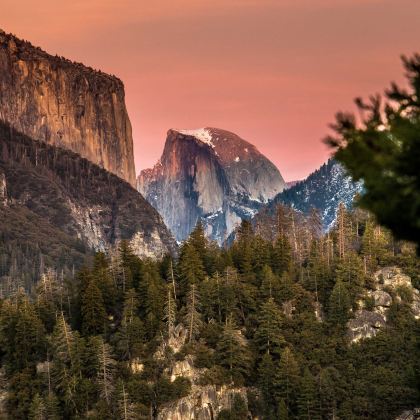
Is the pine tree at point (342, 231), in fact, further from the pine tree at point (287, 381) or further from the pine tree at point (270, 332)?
the pine tree at point (287, 381)

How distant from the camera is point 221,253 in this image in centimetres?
10900

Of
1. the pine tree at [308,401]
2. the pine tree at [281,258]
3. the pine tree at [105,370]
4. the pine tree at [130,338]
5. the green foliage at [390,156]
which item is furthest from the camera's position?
the pine tree at [281,258]

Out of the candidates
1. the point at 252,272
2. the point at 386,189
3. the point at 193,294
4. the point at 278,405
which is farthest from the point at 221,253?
the point at 386,189

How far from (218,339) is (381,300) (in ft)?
86.7

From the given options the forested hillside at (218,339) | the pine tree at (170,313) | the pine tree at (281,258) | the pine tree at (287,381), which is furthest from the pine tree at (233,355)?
the pine tree at (281,258)

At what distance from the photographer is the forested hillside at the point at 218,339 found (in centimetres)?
7881

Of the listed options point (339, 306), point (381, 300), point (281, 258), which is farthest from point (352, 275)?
point (281, 258)

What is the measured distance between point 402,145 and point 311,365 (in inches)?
3079

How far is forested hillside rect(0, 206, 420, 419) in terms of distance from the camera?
259ft

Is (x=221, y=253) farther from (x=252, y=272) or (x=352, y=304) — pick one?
(x=352, y=304)

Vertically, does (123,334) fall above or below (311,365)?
above

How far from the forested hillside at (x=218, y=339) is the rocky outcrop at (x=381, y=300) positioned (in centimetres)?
37

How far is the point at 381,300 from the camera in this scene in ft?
323

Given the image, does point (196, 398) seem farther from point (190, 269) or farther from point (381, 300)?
point (381, 300)
